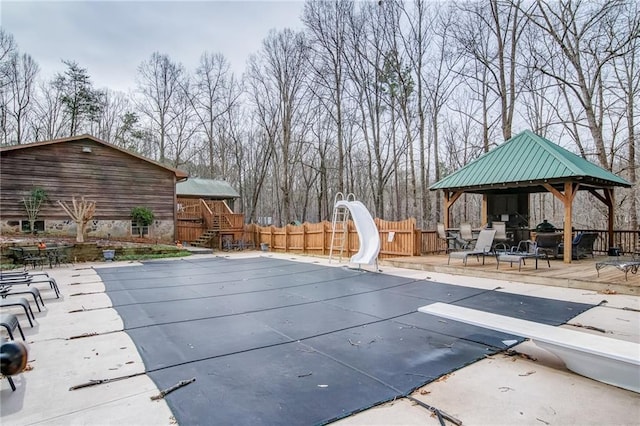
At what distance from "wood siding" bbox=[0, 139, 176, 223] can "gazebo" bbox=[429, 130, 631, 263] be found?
13.2 meters

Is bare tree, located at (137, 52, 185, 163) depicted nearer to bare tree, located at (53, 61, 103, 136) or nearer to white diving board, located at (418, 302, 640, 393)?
bare tree, located at (53, 61, 103, 136)

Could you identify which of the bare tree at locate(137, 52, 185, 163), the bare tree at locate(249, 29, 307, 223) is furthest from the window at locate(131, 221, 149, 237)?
the bare tree at locate(137, 52, 185, 163)

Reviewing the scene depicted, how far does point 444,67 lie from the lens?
67.7 ft

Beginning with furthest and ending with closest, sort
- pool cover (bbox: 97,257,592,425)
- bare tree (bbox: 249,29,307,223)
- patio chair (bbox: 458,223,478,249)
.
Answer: bare tree (bbox: 249,29,307,223) → patio chair (bbox: 458,223,478,249) → pool cover (bbox: 97,257,592,425)

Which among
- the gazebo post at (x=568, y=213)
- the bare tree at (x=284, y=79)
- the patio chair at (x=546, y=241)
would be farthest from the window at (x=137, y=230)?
the gazebo post at (x=568, y=213)

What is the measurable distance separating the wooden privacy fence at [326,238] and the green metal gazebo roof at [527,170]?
1949 mm

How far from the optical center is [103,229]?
634 inches

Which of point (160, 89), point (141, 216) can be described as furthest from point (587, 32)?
point (160, 89)

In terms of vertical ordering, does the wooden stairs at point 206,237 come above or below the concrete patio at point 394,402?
above

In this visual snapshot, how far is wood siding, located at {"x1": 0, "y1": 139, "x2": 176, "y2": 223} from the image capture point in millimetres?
14336

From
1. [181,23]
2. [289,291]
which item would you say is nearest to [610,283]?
[289,291]

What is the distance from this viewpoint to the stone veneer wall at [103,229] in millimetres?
14258

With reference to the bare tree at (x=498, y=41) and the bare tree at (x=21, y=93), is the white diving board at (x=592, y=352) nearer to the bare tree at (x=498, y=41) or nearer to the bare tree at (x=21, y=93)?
the bare tree at (x=498, y=41)

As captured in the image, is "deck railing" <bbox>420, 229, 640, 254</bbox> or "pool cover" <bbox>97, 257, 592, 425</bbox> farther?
"deck railing" <bbox>420, 229, 640, 254</bbox>
